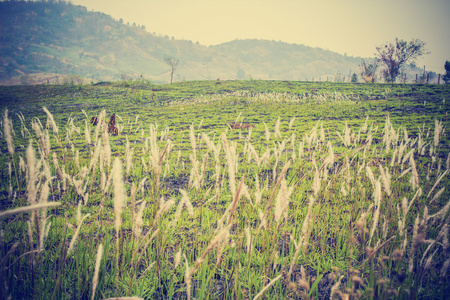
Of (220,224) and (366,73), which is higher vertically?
(366,73)

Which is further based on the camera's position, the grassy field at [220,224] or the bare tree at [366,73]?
the bare tree at [366,73]

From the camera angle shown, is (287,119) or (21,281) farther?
(287,119)

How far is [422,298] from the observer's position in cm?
148

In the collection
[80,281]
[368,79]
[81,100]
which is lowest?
[80,281]

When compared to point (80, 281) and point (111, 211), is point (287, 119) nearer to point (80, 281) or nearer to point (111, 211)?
point (111, 211)

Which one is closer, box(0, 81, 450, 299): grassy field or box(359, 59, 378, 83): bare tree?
box(0, 81, 450, 299): grassy field

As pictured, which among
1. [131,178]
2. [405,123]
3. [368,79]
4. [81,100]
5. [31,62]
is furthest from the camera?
[31,62]

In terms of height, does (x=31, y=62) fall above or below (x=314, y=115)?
above

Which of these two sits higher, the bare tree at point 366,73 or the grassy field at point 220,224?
the bare tree at point 366,73

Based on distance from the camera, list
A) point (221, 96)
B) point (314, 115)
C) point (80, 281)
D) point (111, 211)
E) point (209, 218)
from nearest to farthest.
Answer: point (80, 281)
point (209, 218)
point (111, 211)
point (314, 115)
point (221, 96)

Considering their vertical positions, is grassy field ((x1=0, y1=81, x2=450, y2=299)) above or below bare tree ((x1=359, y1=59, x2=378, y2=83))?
below

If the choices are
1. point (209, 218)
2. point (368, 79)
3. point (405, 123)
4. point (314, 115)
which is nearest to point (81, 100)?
point (314, 115)

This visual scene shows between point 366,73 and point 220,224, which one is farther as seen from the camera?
point 366,73

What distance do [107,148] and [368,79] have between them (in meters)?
34.9
